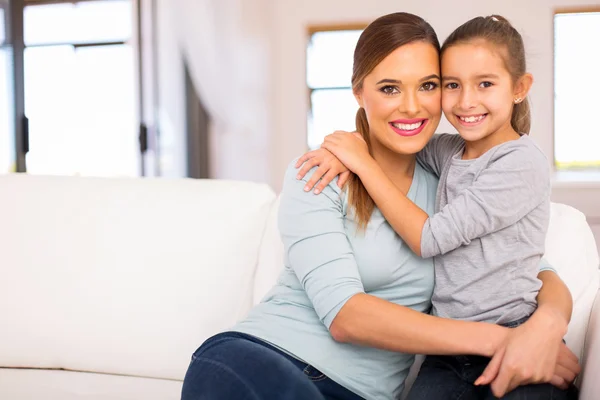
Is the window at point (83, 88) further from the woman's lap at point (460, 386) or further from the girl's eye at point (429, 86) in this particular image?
the woman's lap at point (460, 386)

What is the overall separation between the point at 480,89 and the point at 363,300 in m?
0.49

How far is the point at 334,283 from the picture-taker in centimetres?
121

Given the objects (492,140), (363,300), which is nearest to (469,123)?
(492,140)

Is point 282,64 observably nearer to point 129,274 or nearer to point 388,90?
point 129,274

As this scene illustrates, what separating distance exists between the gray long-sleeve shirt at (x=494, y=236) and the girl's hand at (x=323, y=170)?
20 centimetres

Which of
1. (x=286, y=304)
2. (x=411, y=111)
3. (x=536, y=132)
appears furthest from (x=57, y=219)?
(x=536, y=132)

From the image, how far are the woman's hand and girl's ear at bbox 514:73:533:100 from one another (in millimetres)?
447

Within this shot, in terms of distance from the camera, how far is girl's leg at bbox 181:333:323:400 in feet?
3.59

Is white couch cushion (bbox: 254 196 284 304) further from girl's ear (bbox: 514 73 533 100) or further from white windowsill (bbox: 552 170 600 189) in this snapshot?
white windowsill (bbox: 552 170 600 189)

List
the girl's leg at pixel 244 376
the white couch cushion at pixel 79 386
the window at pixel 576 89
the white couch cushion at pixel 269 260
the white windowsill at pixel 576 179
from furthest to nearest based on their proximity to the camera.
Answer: the window at pixel 576 89 < the white windowsill at pixel 576 179 < the white couch cushion at pixel 269 260 < the white couch cushion at pixel 79 386 < the girl's leg at pixel 244 376

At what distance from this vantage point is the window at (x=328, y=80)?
558cm

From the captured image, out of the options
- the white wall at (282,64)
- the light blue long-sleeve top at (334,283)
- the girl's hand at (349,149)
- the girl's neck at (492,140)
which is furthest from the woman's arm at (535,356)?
the white wall at (282,64)

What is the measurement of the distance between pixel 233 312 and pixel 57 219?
54cm

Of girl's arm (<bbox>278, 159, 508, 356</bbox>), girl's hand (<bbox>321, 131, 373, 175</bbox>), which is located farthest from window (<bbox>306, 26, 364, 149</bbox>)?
girl's arm (<bbox>278, 159, 508, 356</bbox>)
